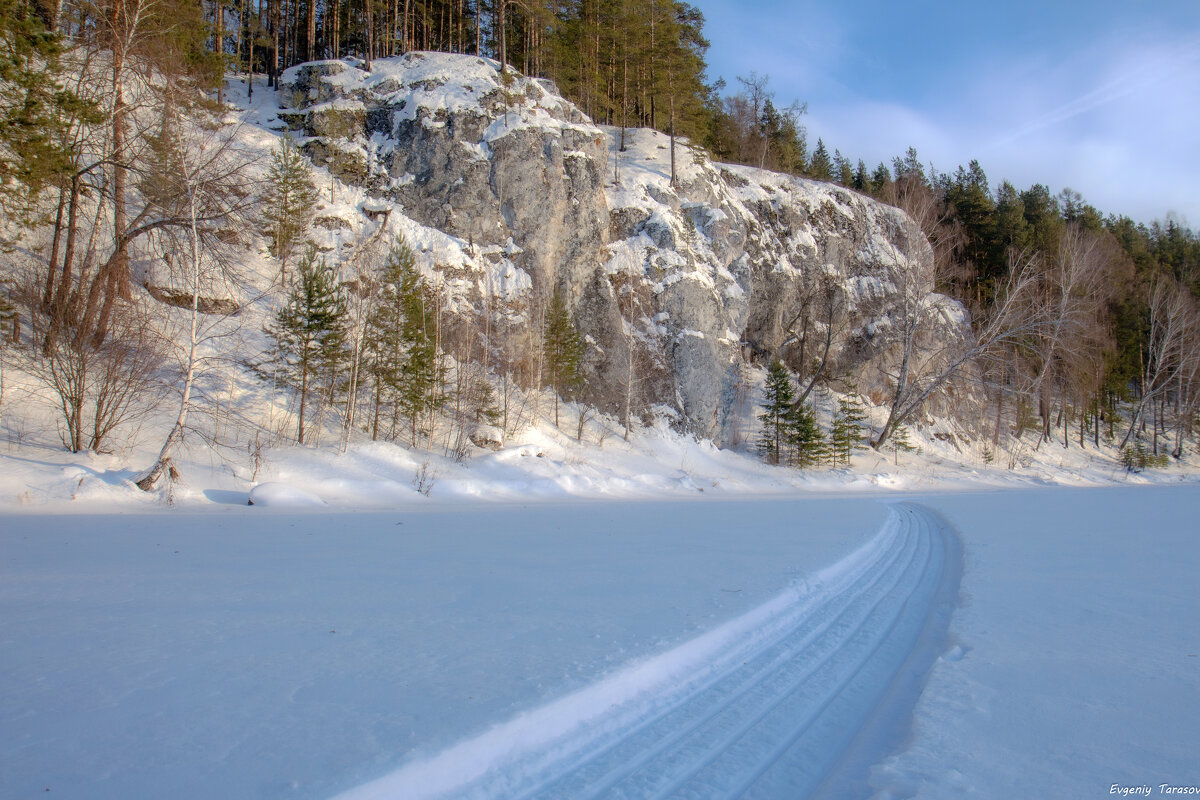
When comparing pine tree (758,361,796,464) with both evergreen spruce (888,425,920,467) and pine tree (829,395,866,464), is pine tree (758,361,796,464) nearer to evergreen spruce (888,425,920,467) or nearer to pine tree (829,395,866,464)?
pine tree (829,395,866,464)

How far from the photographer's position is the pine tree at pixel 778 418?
3095 centimetres

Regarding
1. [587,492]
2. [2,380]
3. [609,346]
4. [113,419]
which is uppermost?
[609,346]

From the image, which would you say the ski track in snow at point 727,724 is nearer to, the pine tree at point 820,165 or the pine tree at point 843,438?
the pine tree at point 843,438

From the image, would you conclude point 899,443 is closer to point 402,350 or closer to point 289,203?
point 402,350

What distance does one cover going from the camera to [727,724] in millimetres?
3240

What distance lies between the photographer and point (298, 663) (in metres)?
3.40

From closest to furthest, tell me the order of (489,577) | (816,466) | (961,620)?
(961,620), (489,577), (816,466)

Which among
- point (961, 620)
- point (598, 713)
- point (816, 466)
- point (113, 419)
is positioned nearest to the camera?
point (598, 713)

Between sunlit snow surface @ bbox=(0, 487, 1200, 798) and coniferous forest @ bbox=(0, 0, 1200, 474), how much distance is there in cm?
1001

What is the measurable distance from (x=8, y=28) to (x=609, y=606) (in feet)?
61.2

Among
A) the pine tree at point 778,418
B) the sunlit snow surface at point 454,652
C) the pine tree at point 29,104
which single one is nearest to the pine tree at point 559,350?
the pine tree at point 778,418

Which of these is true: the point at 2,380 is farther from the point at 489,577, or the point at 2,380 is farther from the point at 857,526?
the point at 857,526

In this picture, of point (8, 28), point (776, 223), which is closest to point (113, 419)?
point (8, 28)

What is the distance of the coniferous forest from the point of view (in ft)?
43.3
